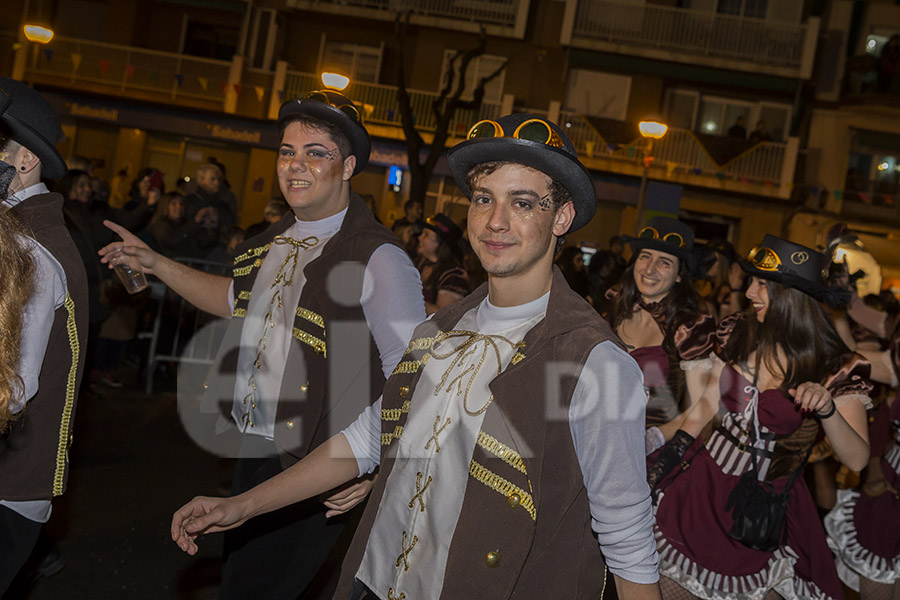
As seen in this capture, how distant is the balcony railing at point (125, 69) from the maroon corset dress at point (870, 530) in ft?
72.8

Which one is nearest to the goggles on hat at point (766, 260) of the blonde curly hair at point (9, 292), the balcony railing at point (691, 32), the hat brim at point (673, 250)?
the hat brim at point (673, 250)

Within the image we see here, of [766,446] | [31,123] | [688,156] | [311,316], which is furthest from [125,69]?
[766,446]

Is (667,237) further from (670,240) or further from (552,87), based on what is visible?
(552,87)

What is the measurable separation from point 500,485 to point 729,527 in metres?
2.19

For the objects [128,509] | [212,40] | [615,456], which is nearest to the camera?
[615,456]

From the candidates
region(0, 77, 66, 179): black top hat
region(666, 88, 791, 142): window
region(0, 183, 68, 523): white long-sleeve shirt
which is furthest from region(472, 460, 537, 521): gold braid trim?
region(666, 88, 791, 142): window

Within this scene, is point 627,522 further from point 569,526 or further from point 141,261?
point 141,261

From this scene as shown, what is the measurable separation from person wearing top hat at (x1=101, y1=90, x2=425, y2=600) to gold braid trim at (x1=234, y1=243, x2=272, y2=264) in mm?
77

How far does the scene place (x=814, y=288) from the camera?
4215mm

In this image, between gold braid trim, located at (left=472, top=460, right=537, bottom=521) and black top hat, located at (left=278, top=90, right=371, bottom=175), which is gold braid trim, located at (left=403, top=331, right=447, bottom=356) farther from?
black top hat, located at (left=278, top=90, right=371, bottom=175)

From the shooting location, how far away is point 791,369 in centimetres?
416

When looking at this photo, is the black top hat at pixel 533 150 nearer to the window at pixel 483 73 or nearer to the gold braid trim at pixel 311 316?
the gold braid trim at pixel 311 316

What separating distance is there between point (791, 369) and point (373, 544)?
2.53m

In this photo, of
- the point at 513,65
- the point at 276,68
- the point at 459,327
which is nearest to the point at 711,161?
the point at 513,65
